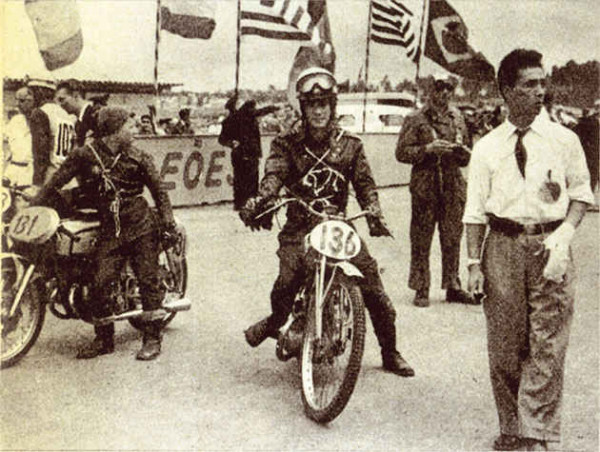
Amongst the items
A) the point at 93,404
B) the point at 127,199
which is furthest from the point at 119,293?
the point at 93,404

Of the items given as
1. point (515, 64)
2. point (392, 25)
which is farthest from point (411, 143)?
point (515, 64)

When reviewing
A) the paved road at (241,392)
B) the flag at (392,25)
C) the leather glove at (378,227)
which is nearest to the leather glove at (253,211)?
the leather glove at (378,227)

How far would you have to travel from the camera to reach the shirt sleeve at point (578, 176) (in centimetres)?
329

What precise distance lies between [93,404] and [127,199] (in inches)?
50.3

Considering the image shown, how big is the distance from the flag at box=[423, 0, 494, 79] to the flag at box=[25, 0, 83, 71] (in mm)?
2228

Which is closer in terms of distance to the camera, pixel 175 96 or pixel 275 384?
pixel 275 384

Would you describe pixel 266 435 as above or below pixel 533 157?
below

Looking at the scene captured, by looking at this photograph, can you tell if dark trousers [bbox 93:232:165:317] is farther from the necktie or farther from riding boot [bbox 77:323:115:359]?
the necktie

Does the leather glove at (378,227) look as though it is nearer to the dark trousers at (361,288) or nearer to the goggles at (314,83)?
the dark trousers at (361,288)

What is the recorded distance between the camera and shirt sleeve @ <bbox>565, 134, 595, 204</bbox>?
329cm

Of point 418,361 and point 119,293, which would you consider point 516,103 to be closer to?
point 418,361

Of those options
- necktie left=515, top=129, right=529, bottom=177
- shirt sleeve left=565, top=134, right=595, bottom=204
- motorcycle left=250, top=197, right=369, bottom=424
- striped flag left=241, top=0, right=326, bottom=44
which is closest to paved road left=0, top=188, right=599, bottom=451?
motorcycle left=250, top=197, right=369, bottom=424

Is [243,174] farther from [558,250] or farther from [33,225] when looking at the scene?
[558,250]

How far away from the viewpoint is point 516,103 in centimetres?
334
